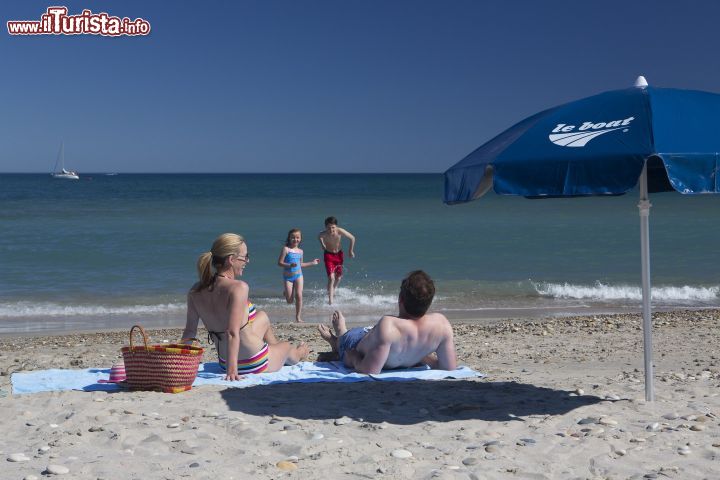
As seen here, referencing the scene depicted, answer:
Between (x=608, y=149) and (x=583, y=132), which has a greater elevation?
(x=583, y=132)

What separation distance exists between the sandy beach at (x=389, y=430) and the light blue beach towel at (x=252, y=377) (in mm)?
161

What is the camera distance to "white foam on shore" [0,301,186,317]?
13.3m

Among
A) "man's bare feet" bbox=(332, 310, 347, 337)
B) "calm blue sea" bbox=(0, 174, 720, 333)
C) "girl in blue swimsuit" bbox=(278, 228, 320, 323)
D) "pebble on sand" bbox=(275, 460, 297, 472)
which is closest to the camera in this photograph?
"pebble on sand" bbox=(275, 460, 297, 472)

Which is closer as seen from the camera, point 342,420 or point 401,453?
point 401,453

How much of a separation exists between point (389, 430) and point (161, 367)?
188 centimetres

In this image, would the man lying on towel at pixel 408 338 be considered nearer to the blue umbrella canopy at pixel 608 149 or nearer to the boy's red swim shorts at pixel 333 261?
the blue umbrella canopy at pixel 608 149

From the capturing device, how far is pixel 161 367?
19.1 feet

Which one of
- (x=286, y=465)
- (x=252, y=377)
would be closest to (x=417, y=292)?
(x=252, y=377)

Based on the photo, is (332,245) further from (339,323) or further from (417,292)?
(417,292)

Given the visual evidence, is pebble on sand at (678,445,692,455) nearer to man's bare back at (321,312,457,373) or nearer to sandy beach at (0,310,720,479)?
sandy beach at (0,310,720,479)

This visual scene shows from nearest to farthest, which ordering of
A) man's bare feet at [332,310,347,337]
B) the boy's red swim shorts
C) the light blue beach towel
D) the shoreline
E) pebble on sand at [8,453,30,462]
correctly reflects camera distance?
pebble on sand at [8,453,30,462] → the light blue beach towel → man's bare feet at [332,310,347,337] → the shoreline → the boy's red swim shorts

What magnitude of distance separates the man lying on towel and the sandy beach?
0.30m

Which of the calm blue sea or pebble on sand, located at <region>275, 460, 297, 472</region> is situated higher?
the calm blue sea

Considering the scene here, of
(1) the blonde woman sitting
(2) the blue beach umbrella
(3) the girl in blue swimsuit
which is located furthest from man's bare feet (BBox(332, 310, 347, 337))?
(3) the girl in blue swimsuit
